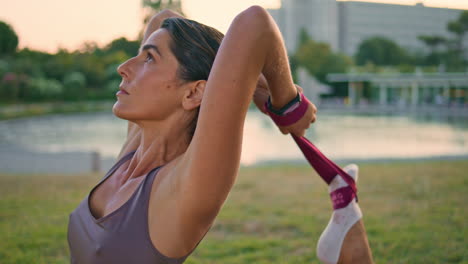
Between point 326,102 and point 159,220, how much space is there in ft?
130

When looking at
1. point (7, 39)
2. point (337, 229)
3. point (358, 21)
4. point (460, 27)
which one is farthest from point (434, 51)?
point (337, 229)

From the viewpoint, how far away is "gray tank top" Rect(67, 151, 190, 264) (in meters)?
0.99

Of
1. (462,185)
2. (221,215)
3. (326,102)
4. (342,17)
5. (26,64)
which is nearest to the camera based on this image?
(221,215)

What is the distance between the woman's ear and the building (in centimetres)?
6846

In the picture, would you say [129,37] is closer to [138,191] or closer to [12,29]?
[12,29]

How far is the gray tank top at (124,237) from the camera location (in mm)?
988

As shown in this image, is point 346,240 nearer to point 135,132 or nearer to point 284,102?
point 284,102

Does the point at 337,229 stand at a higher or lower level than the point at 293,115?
lower

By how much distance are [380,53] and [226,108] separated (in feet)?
196

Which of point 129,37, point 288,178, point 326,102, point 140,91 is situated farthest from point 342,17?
point 140,91

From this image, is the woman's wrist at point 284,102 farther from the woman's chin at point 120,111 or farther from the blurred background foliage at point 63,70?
the blurred background foliage at point 63,70

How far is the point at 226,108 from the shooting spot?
0.90m

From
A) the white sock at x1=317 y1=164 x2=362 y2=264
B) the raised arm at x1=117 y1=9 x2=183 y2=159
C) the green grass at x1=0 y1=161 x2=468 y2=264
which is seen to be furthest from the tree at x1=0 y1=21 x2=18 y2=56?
the white sock at x1=317 y1=164 x2=362 y2=264

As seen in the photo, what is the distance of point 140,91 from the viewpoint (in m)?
1.10
